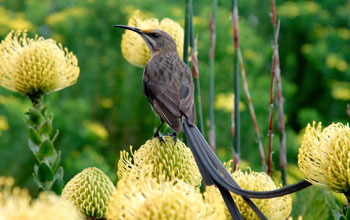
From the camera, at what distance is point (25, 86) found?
3.61 ft

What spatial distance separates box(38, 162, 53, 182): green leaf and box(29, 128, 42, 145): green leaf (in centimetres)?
7

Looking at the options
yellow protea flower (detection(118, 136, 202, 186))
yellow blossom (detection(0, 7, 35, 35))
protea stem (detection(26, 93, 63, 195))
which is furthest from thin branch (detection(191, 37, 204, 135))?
yellow blossom (detection(0, 7, 35, 35))

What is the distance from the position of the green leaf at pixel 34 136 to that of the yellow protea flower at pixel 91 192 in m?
0.23

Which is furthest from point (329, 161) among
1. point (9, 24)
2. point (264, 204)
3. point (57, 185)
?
point (9, 24)

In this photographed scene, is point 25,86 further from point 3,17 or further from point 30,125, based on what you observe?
point 3,17

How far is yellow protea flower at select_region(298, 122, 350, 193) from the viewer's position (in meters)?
0.73

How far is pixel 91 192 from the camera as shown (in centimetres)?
88

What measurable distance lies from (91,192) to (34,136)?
290 millimetres

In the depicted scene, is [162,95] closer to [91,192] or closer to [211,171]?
[91,192]

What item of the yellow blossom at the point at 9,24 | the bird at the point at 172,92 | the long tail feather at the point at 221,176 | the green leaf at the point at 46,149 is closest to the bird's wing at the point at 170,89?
the bird at the point at 172,92

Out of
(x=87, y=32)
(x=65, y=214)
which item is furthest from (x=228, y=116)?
(x=65, y=214)

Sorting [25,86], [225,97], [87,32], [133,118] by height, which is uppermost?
[87,32]

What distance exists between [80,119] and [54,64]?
1.69 m

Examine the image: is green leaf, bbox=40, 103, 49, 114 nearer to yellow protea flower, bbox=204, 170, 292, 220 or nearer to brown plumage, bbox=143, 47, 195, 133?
brown plumage, bbox=143, 47, 195, 133
